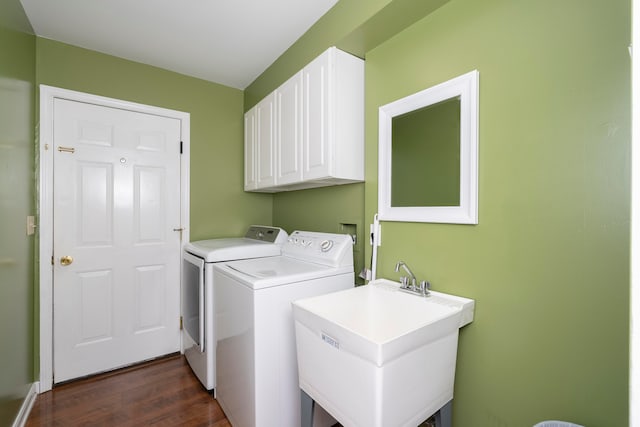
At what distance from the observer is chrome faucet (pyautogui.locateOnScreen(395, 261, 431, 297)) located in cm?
138

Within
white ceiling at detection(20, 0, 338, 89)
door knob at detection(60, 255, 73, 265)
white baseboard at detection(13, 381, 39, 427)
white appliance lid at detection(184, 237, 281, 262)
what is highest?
white ceiling at detection(20, 0, 338, 89)

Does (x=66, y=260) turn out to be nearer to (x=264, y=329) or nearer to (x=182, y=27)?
(x=264, y=329)

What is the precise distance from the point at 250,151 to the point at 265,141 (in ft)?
1.05

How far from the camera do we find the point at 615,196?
0.91 metres

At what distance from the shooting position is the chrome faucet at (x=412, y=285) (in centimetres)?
138

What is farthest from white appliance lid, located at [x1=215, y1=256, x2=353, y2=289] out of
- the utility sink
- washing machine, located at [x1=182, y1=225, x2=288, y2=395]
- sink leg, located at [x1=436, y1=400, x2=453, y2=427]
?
sink leg, located at [x1=436, y1=400, x2=453, y2=427]

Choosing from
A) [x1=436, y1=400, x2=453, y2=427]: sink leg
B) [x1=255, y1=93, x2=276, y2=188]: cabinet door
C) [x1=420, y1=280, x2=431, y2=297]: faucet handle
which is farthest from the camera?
[x1=255, y1=93, x2=276, y2=188]: cabinet door

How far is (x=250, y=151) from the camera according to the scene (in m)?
2.61

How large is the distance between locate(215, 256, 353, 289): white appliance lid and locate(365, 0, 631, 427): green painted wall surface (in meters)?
0.61

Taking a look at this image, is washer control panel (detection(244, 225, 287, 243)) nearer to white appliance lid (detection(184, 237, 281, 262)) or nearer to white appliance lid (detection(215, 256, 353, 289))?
white appliance lid (detection(184, 237, 281, 262))

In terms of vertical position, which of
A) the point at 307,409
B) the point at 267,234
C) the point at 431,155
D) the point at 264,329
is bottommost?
the point at 307,409

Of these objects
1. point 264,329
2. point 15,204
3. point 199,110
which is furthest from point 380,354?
point 199,110

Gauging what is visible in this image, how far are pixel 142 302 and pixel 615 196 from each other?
9.59 ft

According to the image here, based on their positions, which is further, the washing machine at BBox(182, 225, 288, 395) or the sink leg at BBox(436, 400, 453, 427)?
the washing machine at BBox(182, 225, 288, 395)
